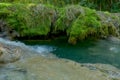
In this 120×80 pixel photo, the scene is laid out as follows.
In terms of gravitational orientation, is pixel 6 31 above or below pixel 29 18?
below

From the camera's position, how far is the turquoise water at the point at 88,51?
7.17 meters

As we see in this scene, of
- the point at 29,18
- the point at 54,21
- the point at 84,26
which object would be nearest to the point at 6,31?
the point at 29,18

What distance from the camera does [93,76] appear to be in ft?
17.6

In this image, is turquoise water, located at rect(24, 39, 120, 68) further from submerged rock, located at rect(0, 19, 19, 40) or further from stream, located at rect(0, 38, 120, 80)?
submerged rock, located at rect(0, 19, 19, 40)

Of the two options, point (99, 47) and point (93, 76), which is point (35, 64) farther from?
point (99, 47)

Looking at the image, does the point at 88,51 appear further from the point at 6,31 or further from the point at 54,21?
the point at 6,31

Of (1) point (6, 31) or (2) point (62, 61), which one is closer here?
(2) point (62, 61)

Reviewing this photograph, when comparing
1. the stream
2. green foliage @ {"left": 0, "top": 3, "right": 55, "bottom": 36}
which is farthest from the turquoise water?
green foliage @ {"left": 0, "top": 3, "right": 55, "bottom": 36}

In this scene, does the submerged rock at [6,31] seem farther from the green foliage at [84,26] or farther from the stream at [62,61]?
the green foliage at [84,26]

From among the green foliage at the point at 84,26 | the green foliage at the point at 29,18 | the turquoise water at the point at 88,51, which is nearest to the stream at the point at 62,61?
the turquoise water at the point at 88,51

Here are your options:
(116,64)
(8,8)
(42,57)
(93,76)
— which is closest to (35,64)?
(42,57)

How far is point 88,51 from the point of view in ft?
25.9

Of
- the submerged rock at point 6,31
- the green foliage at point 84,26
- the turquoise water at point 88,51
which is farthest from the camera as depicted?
the submerged rock at point 6,31

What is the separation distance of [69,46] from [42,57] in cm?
183
